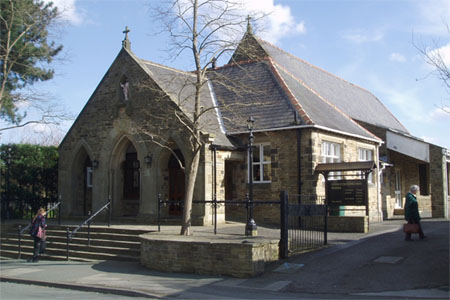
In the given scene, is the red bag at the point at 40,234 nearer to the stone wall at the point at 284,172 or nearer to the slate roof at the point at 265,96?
the slate roof at the point at 265,96

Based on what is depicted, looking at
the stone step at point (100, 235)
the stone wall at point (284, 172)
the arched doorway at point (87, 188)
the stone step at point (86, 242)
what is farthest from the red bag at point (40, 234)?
the stone wall at point (284, 172)

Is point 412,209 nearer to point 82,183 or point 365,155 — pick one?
point 365,155

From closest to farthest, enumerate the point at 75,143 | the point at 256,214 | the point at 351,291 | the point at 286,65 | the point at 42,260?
1. the point at 351,291
2. the point at 42,260
3. the point at 256,214
4. the point at 75,143
5. the point at 286,65

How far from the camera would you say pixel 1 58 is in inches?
833

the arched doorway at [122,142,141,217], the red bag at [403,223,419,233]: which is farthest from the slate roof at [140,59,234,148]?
the red bag at [403,223,419,233]

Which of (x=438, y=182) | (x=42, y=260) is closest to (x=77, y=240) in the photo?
(x=42, y=260)

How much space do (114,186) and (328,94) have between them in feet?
46.5

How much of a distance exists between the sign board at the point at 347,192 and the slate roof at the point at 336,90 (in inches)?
378

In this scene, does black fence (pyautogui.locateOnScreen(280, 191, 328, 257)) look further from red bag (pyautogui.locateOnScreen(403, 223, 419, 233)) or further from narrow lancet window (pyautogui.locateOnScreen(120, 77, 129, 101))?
narrow lancet window (pyautogui.locateOnScreen(120, 77, 129, 101))

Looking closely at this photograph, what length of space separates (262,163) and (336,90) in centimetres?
1289

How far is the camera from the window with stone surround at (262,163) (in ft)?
63.6

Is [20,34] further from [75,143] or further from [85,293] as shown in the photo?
[85,293]

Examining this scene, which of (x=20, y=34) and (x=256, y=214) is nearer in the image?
(x=256, y=214)

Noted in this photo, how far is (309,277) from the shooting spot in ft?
34.4
